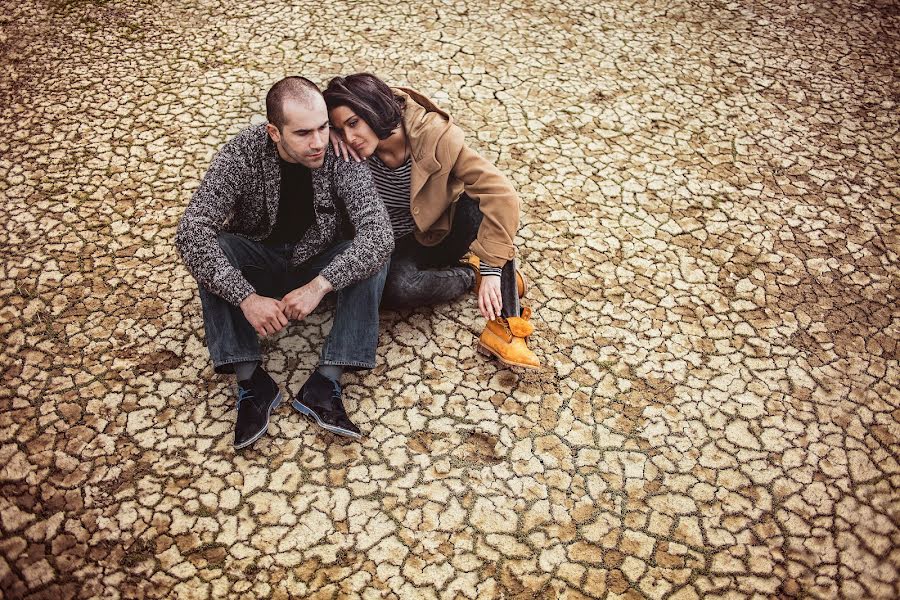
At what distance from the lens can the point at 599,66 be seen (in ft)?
15.4

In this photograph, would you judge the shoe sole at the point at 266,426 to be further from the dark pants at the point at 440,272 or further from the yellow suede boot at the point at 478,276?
the yellow suede boot at the point at 478,276

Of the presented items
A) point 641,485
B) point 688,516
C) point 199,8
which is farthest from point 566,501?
point 199,8

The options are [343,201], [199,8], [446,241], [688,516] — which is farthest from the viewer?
[199,8]

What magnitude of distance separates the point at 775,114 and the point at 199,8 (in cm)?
477

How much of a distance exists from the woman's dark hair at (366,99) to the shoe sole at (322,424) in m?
1.21

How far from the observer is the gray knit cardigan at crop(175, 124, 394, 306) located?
7.56 ft

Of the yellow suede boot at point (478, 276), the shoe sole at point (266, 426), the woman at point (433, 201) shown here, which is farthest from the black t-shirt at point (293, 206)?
the yellow suede boot at point (478, 276)

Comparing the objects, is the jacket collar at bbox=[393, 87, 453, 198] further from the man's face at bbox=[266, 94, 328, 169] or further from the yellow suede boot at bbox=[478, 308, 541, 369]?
the yellow suede boot at bbox=[478, 308, 541, 369]

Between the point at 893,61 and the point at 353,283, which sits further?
the point at 893,61

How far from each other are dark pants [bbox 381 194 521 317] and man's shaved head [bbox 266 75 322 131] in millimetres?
833

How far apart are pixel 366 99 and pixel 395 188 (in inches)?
18.7

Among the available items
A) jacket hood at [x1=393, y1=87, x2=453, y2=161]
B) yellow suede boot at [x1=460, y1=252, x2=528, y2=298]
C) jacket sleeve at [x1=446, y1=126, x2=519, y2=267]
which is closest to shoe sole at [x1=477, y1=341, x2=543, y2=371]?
yellow suede boot at [x1=460, y1=252, x2=528, y2=298]

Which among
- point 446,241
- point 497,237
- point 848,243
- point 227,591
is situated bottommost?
point 227,591

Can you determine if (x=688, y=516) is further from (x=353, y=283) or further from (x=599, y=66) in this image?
(x=599, y=66)
